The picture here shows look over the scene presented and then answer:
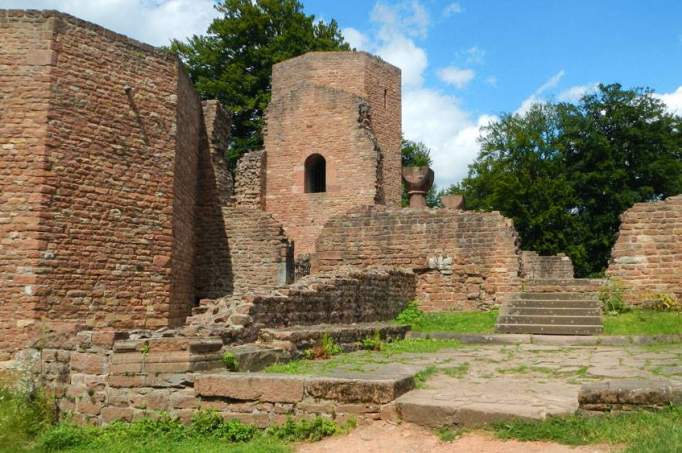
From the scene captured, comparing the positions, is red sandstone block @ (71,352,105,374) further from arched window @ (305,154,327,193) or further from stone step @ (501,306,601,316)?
arched window @ (305,154,327,193)

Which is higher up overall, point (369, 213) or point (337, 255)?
point (369, 213)

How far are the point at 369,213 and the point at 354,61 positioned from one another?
12576 millimetres

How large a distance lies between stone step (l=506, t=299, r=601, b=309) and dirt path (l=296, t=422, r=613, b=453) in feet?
27.5

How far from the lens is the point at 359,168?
2447cm

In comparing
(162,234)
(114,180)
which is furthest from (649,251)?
(114,180)

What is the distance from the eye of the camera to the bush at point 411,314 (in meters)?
13.6

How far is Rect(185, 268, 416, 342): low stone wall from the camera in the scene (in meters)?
8.49

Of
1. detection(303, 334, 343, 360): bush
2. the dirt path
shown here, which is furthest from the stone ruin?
the dirt path

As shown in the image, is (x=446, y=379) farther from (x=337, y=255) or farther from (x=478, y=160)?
(x=478, y=160)

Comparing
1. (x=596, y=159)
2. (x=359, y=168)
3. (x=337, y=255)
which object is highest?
(x=596, y=159)

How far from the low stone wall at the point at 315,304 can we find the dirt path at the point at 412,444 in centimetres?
271

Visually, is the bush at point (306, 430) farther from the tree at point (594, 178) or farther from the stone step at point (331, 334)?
the tree at point (594, 178)

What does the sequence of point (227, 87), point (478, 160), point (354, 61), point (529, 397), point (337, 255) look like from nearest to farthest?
point (529, 397) < point (337, 255) < point (354, 61) < point (227, 87) < point (478, 160)

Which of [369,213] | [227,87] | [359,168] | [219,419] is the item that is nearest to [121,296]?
[369,213]
